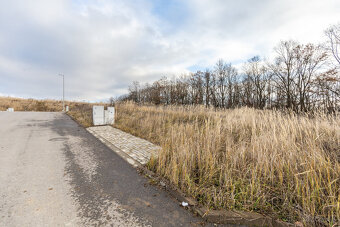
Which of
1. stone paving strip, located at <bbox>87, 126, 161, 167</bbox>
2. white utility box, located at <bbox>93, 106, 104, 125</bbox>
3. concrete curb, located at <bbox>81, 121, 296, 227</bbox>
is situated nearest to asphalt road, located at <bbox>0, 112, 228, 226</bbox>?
concrete curb, located at <bbox>81, 121, 296, 227</bbox>

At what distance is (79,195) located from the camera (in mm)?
2557

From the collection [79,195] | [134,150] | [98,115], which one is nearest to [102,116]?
[98,115]

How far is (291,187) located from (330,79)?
89.5 ft

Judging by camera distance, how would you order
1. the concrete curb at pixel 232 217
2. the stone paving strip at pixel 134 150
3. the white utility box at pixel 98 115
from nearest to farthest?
the concrete curb at pixel 232 217 < the stone paving strip at pixel 134 150 < the white utility box at pixel 98 115

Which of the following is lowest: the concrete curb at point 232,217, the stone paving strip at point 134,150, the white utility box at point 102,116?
the concrete curb at point 232,217

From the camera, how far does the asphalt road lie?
6.63 ft

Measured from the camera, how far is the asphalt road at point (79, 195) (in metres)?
2.02

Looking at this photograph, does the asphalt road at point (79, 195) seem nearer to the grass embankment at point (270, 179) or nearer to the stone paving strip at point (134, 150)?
the stone paving strip at point (134, 150)

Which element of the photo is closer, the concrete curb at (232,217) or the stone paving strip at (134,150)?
the concrete curb at (232,217)

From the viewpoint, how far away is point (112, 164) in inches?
158

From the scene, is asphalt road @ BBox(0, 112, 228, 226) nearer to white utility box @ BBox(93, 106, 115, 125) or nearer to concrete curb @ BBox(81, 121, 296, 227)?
concrete curb @ BBox(81, 121, 296, 227)

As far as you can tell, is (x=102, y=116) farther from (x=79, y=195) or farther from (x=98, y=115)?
(x=79, y=195)

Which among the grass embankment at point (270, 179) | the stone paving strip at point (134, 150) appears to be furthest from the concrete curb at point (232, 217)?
the stone paving strip at point (134, 150)

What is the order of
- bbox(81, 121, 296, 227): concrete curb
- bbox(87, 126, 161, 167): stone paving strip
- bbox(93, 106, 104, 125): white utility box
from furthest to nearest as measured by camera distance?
1. bbox(93, 106, 104, 125): white utility box
2. bbox(87, 126, 161, 167): stone paving strip
3. bbox(81, 121, 296, 227): concrete curb
